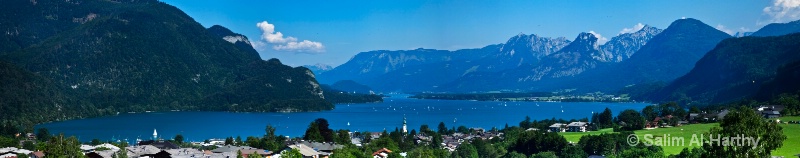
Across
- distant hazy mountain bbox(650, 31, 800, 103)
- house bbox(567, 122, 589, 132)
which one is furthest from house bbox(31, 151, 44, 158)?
distant hazy mountain bbox(650, 31, 800, 103)

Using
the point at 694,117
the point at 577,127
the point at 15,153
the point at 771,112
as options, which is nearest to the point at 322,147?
the point at 15,153

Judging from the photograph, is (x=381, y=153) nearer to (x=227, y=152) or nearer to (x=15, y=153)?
(x=227, y=152)

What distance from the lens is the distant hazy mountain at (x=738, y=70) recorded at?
483 feet

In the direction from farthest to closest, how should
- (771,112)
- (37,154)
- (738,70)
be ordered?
(738,70) < (771,112) < (37,154)

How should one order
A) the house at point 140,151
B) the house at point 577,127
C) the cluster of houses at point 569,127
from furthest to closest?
the cluster of houses at point 569,127 < the house at point 577,127 < the house at point 140,151

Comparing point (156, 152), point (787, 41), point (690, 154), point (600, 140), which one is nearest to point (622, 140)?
point (600, 140)

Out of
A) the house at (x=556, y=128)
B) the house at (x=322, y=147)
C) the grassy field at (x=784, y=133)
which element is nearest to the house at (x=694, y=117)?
the grassy field at (x=784, y=133)

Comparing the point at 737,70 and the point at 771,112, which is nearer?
the point at 771,112

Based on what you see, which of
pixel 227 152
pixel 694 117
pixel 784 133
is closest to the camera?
pixel 227 152

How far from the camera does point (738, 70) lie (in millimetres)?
170500

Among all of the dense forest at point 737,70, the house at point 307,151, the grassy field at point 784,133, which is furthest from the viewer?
the dense forest at point 737,70

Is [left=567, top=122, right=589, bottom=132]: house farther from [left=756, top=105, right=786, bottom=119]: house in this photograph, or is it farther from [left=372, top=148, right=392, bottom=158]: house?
[left=372, top=148, right=392, bottom=158]: house

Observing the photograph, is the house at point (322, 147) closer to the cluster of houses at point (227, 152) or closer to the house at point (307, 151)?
the cluster of houses at point (227, 152)

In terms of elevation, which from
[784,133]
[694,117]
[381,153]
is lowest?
[381,153]
